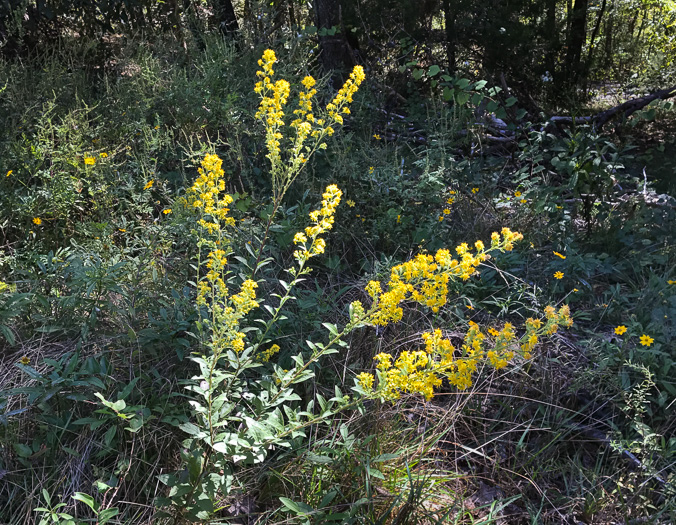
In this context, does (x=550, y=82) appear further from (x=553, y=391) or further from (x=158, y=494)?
(x=158, y=494)

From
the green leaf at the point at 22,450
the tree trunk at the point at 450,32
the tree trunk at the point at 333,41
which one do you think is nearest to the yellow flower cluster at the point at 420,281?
the green leaf at the point at 22,450

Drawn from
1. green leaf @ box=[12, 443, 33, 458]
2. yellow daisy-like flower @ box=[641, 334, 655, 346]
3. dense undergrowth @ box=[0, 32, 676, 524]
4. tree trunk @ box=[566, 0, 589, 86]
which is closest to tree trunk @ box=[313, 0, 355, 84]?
dense undergrowth @ box=[0, 32, 676, 524]

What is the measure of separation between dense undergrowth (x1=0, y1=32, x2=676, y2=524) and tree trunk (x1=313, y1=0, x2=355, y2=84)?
2007 millimetres

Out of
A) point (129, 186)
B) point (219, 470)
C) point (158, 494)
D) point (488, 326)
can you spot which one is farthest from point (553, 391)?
point (129, 186)

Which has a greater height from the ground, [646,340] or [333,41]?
[333,41]

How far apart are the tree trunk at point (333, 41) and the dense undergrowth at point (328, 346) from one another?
6.58 feet

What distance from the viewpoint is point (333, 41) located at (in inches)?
212

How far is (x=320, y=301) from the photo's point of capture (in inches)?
98.0

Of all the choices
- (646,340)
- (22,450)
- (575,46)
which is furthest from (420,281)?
(575,46)

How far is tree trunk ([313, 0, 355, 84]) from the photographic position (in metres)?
5.35

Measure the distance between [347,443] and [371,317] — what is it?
0.47 meters

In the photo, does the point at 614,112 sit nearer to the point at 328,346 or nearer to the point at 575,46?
the point at 575,46

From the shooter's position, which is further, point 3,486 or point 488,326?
point 488,326

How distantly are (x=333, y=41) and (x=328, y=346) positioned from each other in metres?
4.53
